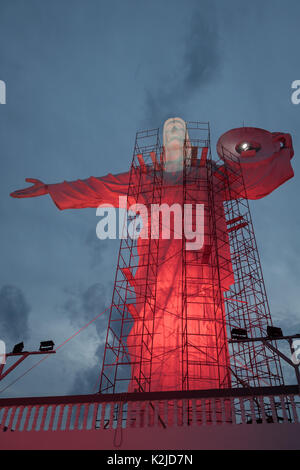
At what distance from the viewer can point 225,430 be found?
657 cm

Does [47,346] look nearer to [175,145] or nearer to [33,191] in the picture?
[33,191]

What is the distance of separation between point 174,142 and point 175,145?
14 cm

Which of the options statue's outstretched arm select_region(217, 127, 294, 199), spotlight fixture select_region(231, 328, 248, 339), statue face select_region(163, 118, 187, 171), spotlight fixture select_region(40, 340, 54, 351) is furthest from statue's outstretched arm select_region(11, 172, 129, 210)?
spotlight fixture select_region(231, 328, 248, 339)

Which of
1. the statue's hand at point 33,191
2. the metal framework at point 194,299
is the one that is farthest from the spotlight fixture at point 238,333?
the statue's hand at point 33,191

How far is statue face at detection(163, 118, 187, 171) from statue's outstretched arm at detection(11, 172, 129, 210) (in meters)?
1.87

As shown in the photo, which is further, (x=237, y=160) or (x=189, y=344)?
(x=237, y=160)

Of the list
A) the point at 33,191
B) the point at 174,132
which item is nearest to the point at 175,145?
the point at 174,132

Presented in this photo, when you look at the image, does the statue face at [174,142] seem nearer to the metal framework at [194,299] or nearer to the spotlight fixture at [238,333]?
the metal framework at [194,299]

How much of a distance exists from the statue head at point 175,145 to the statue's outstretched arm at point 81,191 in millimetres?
1868
